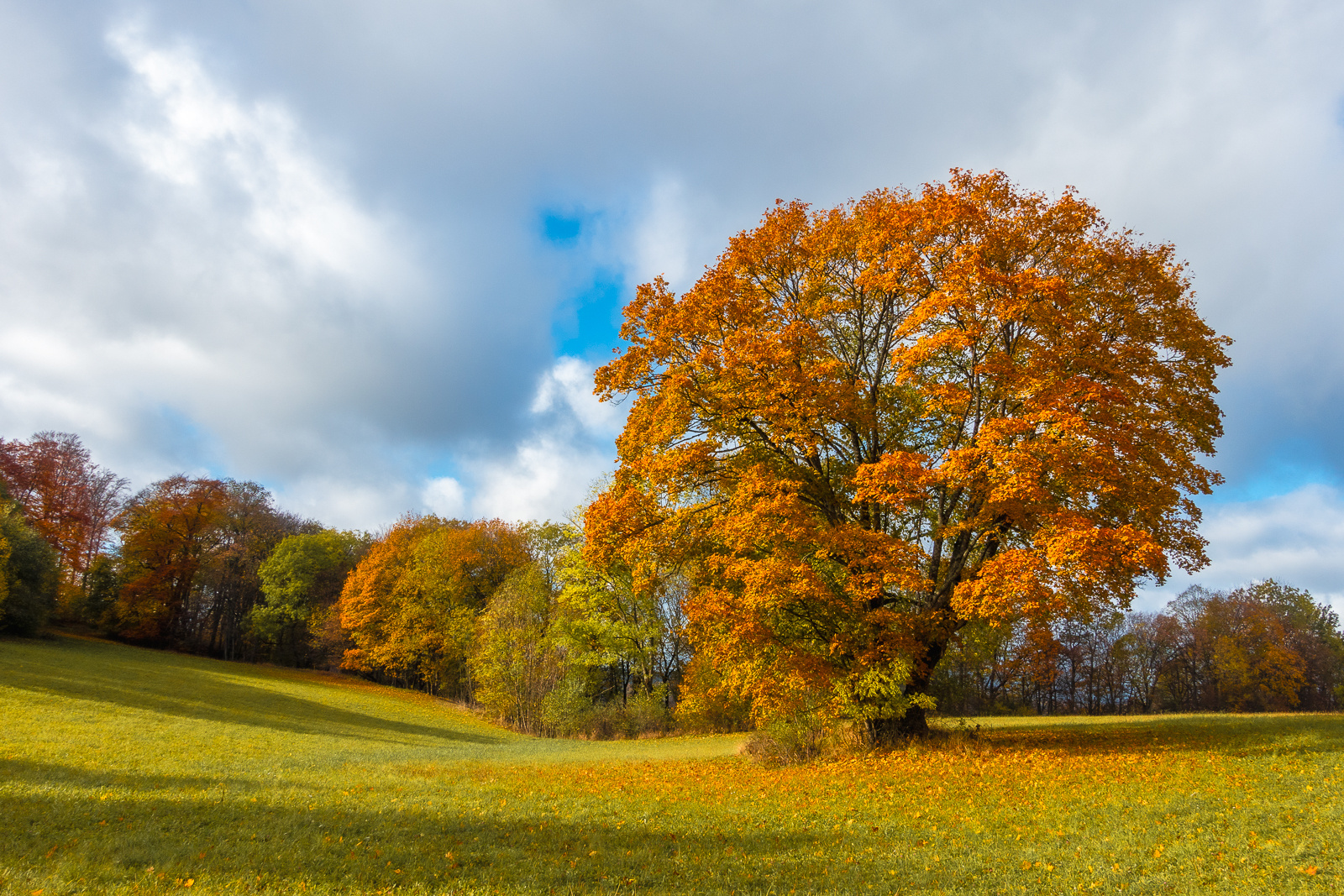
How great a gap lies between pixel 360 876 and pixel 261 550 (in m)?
59.7

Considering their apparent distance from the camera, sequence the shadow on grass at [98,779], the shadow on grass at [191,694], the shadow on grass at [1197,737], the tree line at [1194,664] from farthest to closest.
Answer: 1. the tree line at [1194,664]
2. the shadow on grass at [191,694]
3. the shadow on grass at [1197,737]
4. the shadow on grass at [98,779]

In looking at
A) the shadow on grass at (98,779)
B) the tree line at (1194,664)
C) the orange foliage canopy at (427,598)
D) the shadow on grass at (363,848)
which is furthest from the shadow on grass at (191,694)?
the tree line at (1194,664)

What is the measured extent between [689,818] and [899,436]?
38.4ft

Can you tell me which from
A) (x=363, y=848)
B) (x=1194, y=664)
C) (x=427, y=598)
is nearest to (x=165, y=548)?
(x=427, y=598)

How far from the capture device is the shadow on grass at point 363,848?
698cm

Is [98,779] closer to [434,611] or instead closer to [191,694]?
[191,694]

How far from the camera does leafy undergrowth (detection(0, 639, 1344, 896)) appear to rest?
285 inches

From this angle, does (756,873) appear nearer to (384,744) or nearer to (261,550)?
(384,744)

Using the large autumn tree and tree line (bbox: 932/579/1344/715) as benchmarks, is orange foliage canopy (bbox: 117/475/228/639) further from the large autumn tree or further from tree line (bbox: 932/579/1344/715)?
tree line (bbox: 932/579/1344/715)

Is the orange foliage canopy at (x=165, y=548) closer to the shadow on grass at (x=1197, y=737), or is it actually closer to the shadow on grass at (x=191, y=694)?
the shadow on grass at (x=191, y=694)

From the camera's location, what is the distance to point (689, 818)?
10555 millimetres

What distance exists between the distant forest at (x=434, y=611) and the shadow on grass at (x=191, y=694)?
5709 mm

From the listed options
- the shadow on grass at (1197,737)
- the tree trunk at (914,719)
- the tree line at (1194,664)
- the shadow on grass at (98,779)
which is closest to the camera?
the shadow on grass at (98,779)

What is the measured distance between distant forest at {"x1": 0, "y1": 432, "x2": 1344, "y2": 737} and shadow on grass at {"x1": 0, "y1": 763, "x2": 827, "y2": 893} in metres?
A: 27.9
